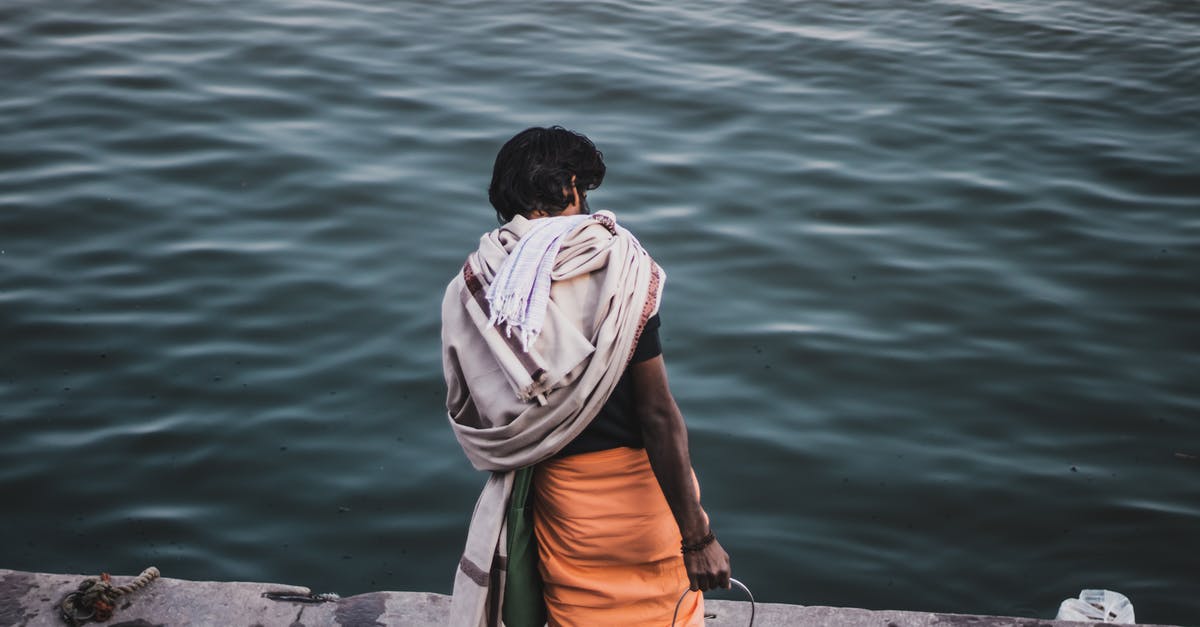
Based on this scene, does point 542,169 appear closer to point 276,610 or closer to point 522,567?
point 522,567

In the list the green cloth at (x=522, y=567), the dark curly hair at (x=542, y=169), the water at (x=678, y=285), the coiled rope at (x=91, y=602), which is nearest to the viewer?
the dark curly hair at (x=542, y=169)

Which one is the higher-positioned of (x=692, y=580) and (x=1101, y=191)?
(x=692, y=580)

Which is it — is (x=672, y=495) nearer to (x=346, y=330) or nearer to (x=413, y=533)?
(x=413, y=533)

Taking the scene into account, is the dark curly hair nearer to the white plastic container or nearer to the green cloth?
the green cloth

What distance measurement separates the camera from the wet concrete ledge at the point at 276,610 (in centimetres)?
317

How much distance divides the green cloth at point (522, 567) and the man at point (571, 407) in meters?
0.02

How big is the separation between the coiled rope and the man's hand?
5.70 ft

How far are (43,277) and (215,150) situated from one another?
1.86m

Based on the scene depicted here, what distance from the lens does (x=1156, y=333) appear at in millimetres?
5879

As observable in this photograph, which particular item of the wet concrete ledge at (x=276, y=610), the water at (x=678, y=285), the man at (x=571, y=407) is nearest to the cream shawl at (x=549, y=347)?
the man at (x=571, y=407)

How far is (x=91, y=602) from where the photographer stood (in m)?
3.12

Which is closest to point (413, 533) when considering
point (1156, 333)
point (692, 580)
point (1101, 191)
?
point (692, 580)

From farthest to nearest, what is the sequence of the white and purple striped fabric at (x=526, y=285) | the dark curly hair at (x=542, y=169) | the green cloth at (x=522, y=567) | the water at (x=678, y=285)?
the water at (x=678, y=285)
the green cloth at (x=522, y=567)
the dark curly hair at (x=542, y=169)
the white and purple striped fabric at (x=526, y=285)

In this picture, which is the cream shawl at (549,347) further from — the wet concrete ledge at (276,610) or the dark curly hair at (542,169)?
the wet concrete ledge at (276,610)
